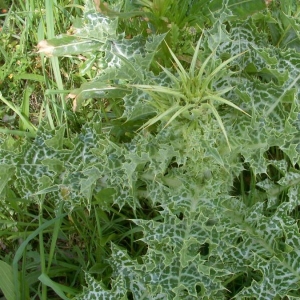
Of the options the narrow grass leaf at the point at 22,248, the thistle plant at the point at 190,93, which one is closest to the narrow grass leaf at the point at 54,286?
the narrow grass leaf at the point at 22,248

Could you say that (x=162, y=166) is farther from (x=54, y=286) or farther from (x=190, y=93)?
(x=54, y=286)

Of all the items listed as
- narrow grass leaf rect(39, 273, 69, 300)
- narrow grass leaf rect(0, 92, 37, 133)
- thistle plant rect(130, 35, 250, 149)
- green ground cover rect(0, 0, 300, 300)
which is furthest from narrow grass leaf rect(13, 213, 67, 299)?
thistle plant rect(130, 35, 250, 149)

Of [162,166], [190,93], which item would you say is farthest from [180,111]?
[162,166]

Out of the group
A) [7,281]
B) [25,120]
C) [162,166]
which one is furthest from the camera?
[25,120]

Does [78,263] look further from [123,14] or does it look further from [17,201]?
[123,14]

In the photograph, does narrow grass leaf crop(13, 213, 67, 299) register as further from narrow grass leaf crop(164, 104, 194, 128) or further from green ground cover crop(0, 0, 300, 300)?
narrow grass leaf crop(164, 104, 194, 128)

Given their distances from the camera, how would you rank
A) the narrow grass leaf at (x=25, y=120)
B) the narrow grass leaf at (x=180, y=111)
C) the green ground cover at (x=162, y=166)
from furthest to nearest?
the narrow grass leaf at (x=25, y=120) < the green ground cover at (x=162, y=166) < the narrow grass leaf at (x=180, y=111)

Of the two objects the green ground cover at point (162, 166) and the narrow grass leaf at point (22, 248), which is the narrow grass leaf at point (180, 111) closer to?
the green ground cover at point (162, 166)

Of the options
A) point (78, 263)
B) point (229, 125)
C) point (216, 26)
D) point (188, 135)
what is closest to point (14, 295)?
point (78, 263)
